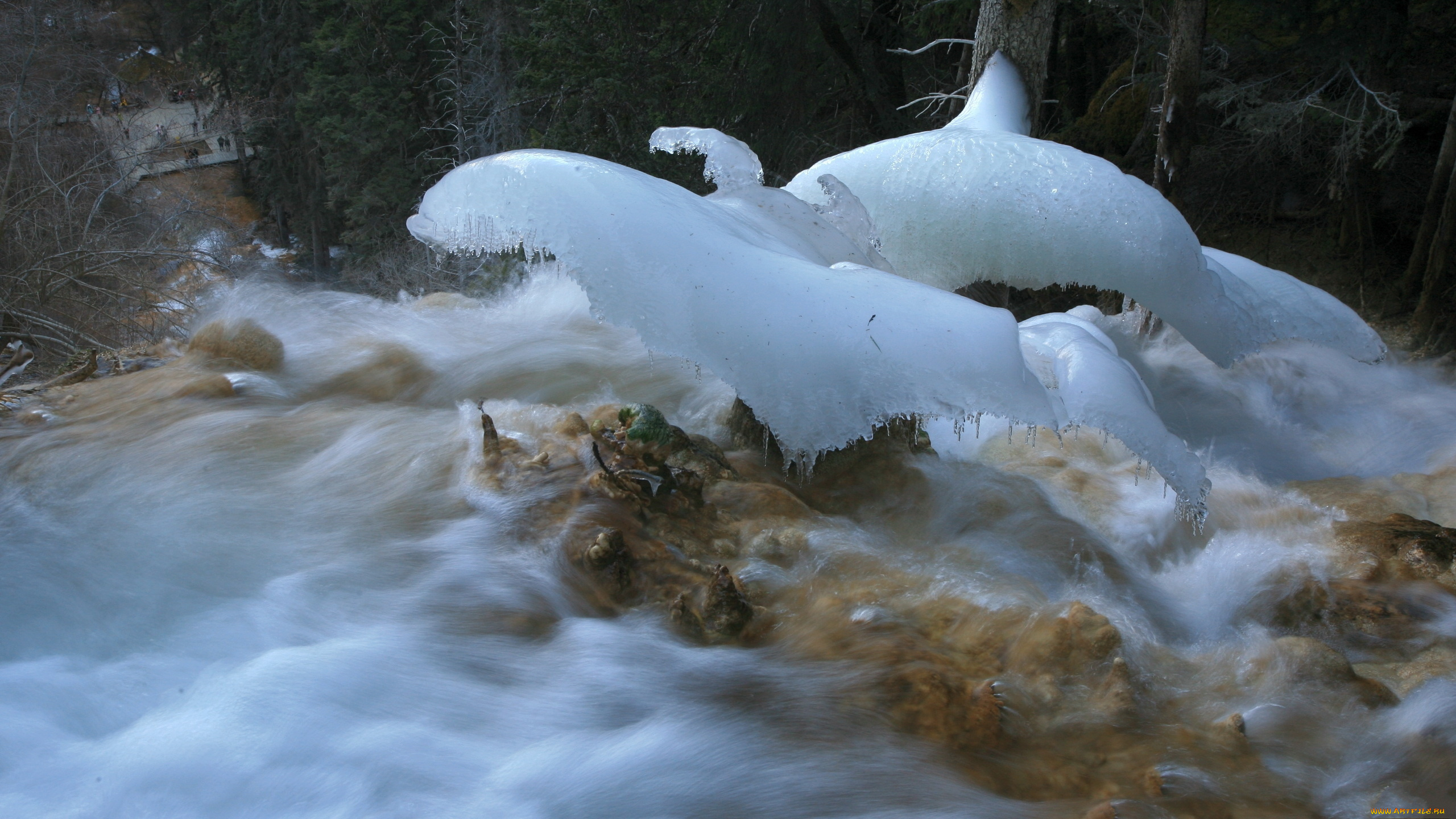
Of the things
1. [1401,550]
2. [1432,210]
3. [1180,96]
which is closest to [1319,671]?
[1401,550]

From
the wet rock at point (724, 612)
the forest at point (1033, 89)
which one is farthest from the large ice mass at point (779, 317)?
the forest at point (1033, 89)

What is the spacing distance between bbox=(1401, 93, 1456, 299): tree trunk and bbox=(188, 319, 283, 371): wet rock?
26.1 ft

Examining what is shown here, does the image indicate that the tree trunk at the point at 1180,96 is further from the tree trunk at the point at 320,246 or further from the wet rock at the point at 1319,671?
the tree trunk at the point at 320,246

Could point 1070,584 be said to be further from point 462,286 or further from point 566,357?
point 462,286

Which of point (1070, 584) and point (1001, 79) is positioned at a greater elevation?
point (1001, 79)

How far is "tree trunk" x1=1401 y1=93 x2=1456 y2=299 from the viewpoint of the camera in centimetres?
695

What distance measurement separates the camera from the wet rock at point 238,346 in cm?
459

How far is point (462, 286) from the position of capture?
34.8ft

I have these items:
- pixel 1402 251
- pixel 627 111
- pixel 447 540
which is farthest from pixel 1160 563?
pixel 627 111

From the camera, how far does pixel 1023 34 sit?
→ 532 centimetres

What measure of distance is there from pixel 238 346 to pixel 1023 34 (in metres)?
4.51

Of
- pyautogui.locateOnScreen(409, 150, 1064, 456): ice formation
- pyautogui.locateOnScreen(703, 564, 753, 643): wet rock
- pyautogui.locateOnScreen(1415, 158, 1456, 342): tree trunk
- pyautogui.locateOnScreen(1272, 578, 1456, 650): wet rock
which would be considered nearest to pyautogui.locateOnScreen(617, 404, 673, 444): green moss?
pyautogui.locateOnScreen(703, 564, 753, 643): wet rock

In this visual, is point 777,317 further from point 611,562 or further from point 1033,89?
point 1033,89

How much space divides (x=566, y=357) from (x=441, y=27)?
15.0m
